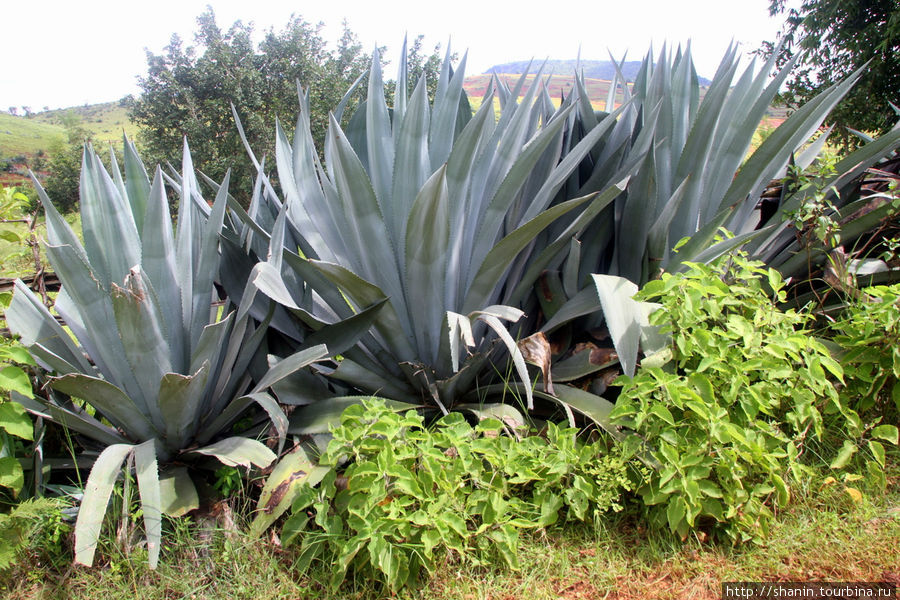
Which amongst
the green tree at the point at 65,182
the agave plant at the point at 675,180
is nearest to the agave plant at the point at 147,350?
the agave plant at the point at 675,180

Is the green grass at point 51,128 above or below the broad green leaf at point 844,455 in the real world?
above

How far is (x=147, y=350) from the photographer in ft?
6.09

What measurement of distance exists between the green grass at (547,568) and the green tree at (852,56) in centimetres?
919

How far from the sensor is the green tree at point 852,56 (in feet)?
30.1

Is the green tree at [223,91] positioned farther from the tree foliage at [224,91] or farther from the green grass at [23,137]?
the green grass at [23,137]

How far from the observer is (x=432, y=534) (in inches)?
62.2

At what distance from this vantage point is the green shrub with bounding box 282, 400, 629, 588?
1590 millimetres

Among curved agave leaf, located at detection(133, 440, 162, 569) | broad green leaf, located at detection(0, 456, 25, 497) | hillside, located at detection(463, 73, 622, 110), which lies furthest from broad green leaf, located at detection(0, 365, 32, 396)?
Answer: hillside, located at detection(463, 73, 622, 110)

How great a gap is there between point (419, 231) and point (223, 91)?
16.7 metres

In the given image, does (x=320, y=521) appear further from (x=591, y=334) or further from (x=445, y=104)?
(x=445, y=104)

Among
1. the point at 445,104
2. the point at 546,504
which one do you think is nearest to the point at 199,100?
the point at 445,104

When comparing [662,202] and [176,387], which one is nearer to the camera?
[176,387]

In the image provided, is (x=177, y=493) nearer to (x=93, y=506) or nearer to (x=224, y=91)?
(x=93, y=506)

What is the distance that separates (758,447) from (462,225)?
3.90 feet
